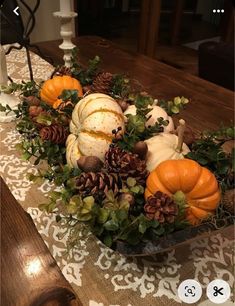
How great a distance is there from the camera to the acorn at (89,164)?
533 mm

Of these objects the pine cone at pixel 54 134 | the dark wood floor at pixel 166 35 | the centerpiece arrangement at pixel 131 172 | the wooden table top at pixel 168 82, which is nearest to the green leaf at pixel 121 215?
the centerpiece arrangement at pixel 131 172

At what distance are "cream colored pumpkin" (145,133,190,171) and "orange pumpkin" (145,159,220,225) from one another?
54 mm

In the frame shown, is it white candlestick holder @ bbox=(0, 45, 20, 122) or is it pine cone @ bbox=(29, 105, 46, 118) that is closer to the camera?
pine cone @ bbox=(29, 105, 46, 118)

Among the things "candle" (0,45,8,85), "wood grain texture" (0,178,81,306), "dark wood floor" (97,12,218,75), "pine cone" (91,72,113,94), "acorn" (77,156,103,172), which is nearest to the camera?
"wood grain texture" (0,178,81,306)

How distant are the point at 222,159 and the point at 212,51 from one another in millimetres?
1321

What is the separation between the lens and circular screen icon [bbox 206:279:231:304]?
463 millimetres

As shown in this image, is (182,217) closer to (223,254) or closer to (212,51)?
(223,254)

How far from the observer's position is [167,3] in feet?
10.4

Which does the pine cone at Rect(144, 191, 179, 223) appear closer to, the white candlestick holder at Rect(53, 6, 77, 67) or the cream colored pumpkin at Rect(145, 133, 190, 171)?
the cream colored pumpkin at Rect(145, 133, 190, 171)

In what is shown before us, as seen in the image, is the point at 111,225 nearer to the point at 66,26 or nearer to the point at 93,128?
the point at 93,128

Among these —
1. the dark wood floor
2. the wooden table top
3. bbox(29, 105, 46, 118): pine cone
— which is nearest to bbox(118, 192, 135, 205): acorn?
bbox(29, 105, 46, 118): pine cone

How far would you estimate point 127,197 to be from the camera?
0.48m

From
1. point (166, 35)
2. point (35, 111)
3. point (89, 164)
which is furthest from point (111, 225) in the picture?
point (166, 35)

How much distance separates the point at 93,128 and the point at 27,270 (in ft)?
0.81
